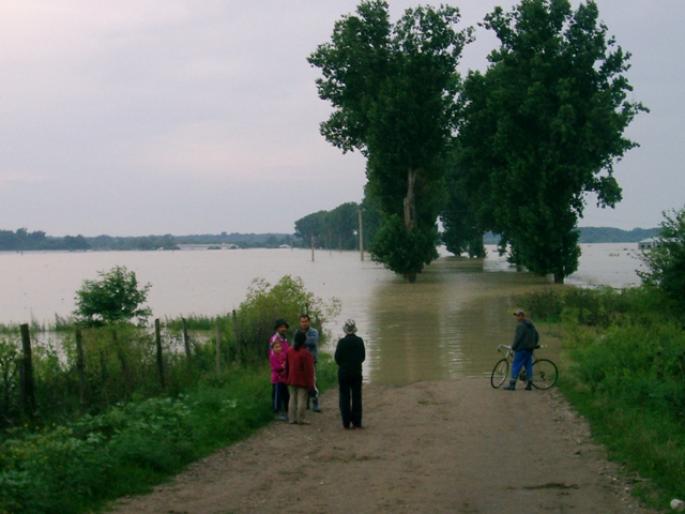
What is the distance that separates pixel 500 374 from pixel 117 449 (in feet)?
33.8

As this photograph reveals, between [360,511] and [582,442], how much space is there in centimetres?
495

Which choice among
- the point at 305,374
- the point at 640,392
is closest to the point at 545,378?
the point at 640,392

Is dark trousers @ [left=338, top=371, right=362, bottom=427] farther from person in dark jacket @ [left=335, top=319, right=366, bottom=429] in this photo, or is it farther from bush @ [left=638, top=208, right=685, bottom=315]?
bush @ [left=638, top=208, right=685, bottom=315]

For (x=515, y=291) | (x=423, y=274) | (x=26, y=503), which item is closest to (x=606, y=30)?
(x=515, y=291)

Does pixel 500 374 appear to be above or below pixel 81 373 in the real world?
below

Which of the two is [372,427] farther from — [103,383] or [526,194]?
[526,194]

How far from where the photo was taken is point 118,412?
13.5 metres

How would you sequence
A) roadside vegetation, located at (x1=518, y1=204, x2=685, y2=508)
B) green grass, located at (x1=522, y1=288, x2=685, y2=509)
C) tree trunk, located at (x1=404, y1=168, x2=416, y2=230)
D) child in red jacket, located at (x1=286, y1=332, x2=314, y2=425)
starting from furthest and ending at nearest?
tree trunk, located at (x1=404, y1=168, x2=416, y2=230), child in red jacket, located at (x1=286, y1=332, x2=314, y2=425), roadside vegetation, located at (x1=518, y1=204, x2=685, y2=508), green grass, located at (x1=522, y1=288, x2=685, y2=509)

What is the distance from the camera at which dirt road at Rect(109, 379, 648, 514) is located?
31.7ft

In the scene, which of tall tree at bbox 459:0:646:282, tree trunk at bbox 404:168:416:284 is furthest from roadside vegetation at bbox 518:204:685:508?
tree trunk at bbox 404:168:416:284

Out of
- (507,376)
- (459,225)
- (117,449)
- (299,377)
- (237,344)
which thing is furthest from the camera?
(459,225)

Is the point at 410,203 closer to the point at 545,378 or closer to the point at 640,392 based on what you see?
the point at 545,378

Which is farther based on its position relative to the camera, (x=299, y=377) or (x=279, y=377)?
(x=279, y=377)

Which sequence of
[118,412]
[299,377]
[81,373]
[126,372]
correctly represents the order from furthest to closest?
[126,372] < [81,373] < [299,377] < [118,412]
